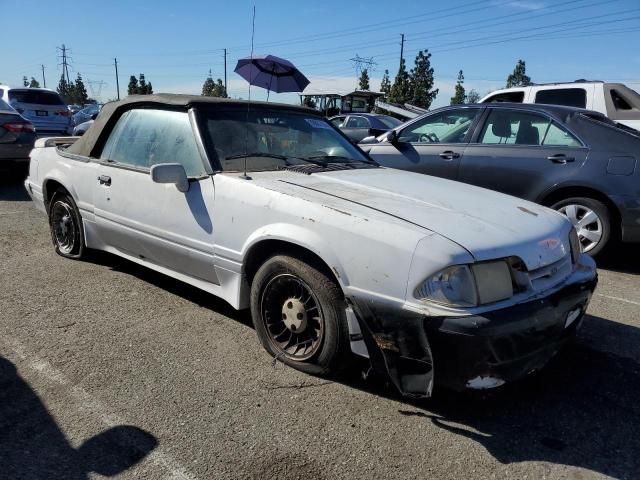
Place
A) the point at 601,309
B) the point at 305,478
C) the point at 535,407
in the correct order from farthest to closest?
the point at 601,309 < the point at 535,407 < the point at 305,478

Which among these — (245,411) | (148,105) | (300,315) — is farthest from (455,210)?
(148,105)

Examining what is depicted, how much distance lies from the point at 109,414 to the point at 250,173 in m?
1.60

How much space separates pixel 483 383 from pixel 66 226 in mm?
3952

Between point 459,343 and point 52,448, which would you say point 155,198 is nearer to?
point 52,448

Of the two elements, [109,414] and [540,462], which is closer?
[540,462]

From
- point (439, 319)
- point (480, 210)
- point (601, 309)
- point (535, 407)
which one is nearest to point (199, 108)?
point (480, 210)

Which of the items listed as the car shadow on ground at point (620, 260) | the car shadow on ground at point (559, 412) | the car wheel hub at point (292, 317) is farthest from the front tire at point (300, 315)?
the car shadow on ground at point (620, 260)

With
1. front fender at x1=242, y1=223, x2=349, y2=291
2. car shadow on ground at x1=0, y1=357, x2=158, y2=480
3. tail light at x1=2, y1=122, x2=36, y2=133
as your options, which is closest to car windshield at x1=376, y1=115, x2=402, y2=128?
tail light at x1=2, y1=122, x2=36, y2=133

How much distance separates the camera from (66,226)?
15.7ft

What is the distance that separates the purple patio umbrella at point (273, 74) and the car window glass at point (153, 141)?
2.59m

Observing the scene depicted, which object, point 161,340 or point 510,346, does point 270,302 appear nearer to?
point 161,340

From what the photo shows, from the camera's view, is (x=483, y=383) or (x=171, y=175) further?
(x=171, y=175)

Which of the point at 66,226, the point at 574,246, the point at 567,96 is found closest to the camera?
the point at 574,246

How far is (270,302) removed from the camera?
10.0 feet
